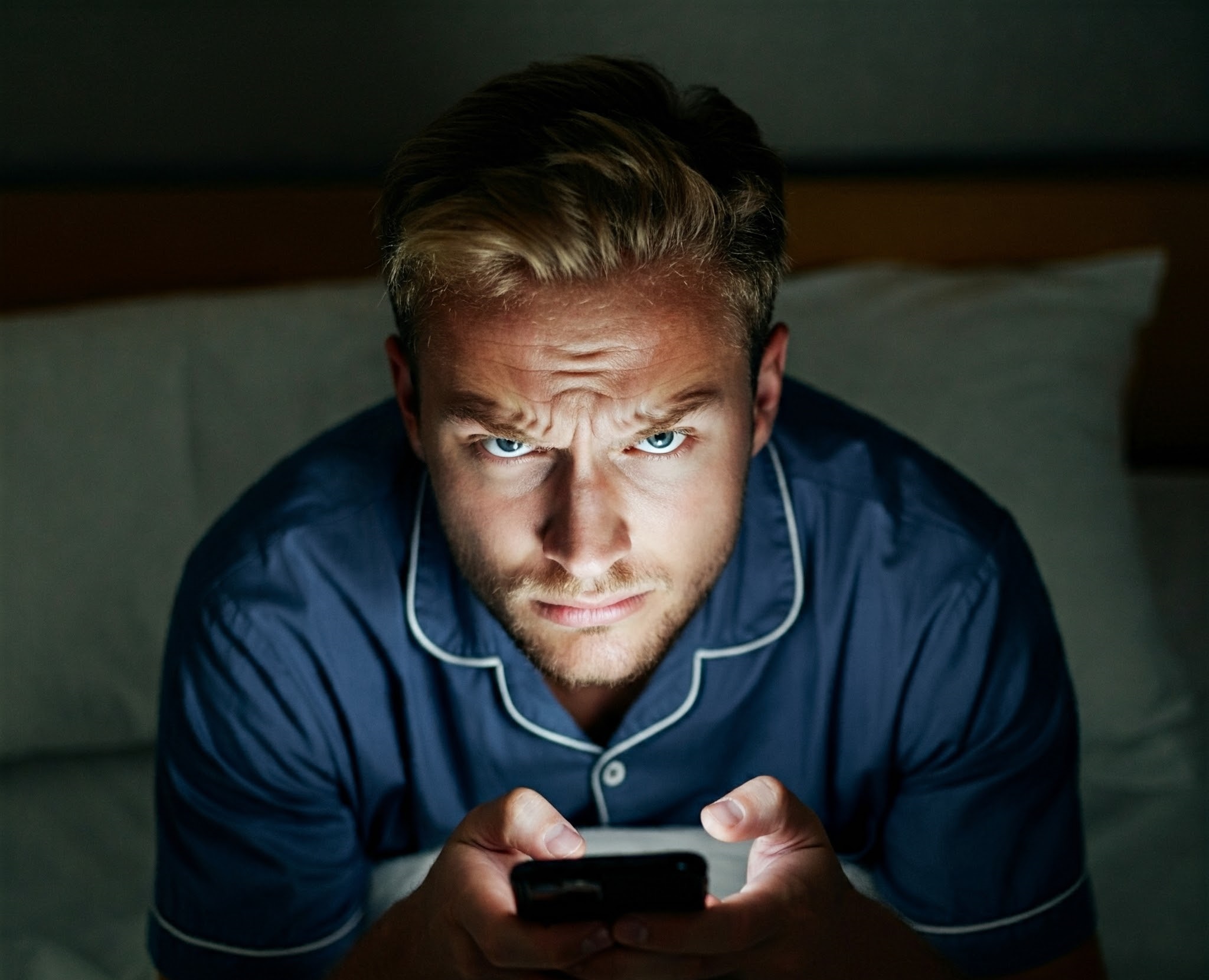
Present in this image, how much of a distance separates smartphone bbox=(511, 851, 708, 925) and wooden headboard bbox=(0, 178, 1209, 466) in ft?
3.25

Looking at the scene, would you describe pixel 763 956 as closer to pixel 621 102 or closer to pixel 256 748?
pixel 256 748

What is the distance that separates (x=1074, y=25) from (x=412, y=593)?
1144 mm

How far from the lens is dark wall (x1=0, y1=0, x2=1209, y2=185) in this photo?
1.46 meters

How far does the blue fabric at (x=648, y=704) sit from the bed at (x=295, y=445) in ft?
0.81

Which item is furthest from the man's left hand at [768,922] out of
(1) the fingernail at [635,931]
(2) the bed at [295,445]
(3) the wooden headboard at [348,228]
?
(3) the wooden headboard at [348,228]

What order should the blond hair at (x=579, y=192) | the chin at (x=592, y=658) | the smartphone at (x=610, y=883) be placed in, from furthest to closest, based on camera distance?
the chin at (x=592, y=658), the blond hair at (x=579, y=192), the smartphone at (x=610, y=883)

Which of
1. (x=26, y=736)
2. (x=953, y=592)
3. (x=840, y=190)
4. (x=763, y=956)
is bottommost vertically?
(x=26, y=736)

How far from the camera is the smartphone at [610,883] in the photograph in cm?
69

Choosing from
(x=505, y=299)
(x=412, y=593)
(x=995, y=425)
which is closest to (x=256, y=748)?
(x=412, y=593)

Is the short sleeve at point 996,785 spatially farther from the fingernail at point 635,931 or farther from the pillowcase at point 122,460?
the pillowcase at point 122,460

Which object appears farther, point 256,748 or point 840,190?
point 840,190

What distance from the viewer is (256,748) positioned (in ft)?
3.17

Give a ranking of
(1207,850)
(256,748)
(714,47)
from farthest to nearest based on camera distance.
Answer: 1. (714,47)
2. (1207,850)
3. (256,748)

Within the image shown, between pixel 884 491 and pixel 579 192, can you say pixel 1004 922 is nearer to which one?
pixel 884 491
